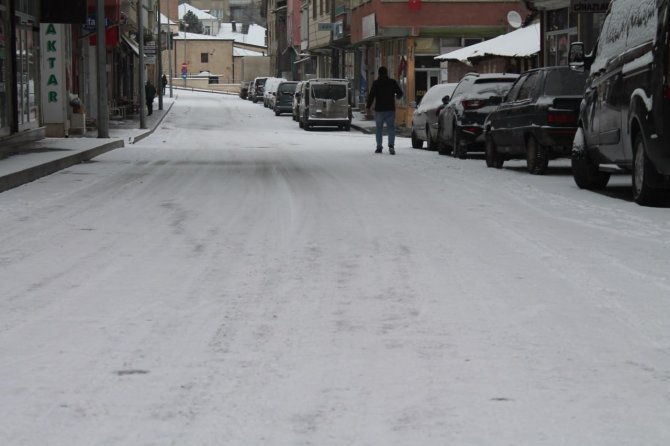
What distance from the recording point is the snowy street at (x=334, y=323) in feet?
16.2

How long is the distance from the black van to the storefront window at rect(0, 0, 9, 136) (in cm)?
1370

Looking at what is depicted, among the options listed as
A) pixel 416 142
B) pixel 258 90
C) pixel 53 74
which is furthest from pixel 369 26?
pixel 258 90

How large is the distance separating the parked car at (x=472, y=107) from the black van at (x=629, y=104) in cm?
700

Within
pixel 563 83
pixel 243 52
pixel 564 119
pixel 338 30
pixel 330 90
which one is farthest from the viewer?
pixel 243 52

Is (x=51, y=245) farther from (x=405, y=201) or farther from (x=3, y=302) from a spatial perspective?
(x=405, y=201)

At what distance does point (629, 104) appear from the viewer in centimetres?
1416

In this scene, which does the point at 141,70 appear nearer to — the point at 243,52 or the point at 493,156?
the point at 493,156

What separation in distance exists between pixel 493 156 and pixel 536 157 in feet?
7.15

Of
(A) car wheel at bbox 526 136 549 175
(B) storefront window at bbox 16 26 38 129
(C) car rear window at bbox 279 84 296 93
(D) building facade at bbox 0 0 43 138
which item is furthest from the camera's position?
(C) car rear window at bbox 279 84 296 93

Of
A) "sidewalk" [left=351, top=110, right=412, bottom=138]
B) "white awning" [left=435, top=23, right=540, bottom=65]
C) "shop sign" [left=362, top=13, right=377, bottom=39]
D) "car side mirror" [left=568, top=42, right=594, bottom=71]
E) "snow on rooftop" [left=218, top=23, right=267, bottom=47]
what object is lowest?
"sidewalk" [left=351, top=110, right=412, bottom=138]

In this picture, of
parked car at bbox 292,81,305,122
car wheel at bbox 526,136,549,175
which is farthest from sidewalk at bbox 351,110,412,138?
car wheel at bbox 526,136,549,175

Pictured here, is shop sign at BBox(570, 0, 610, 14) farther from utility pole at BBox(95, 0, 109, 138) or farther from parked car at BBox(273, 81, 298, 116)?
parked car at BBox(273, 81, 298, 116)

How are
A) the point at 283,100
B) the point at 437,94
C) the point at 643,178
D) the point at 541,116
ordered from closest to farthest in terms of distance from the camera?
the point at 643,178
the point at 541,116
the point at 437,94
the point at 283,100

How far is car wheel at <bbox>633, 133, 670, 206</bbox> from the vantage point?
13488mm
